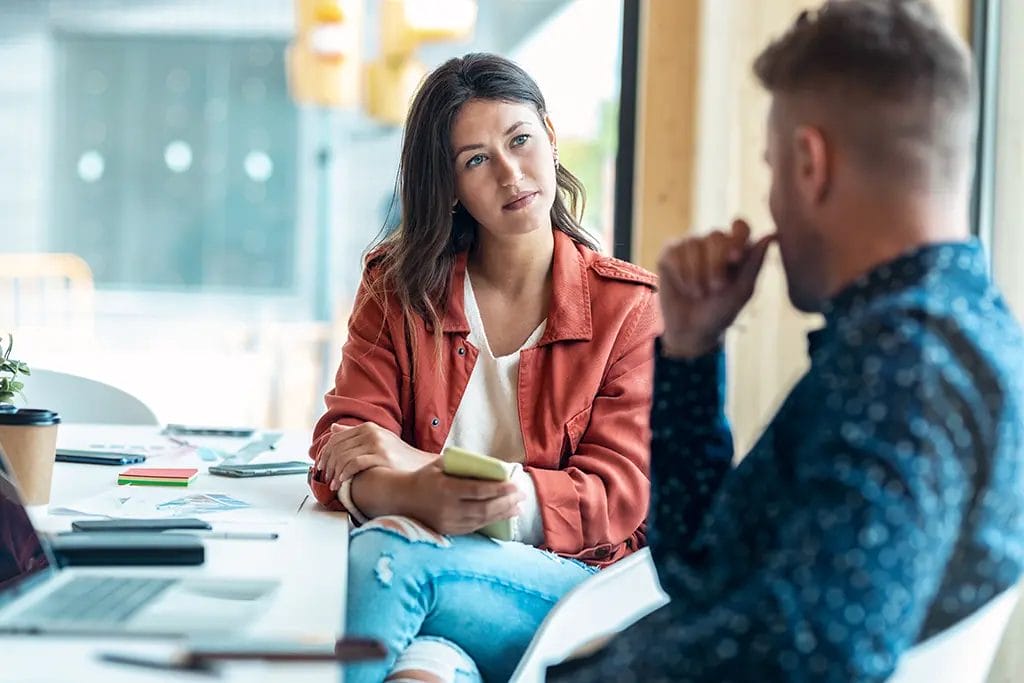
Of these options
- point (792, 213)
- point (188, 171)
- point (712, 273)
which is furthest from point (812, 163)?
point (188, 171)

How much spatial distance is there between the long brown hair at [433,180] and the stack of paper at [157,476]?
0.36 metres

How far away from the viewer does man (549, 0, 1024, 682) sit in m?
0.80

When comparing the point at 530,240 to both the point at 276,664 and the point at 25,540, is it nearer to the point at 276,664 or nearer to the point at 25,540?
the point at 25,540

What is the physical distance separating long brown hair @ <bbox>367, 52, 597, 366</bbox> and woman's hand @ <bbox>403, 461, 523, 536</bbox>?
1.20 ft

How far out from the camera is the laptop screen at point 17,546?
1.08m

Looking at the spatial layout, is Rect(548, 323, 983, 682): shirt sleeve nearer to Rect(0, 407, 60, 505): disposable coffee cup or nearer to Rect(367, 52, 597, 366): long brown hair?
Rect(0, 407, 60, 505): disposable coffee cup

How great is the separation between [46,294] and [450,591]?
19.9 ft

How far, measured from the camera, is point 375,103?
6051mm

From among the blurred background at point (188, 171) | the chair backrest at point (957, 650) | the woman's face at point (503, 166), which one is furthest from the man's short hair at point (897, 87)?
the blurred background at point (188, 171)

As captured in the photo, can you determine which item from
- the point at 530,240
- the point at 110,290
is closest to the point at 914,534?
the point at 530,240

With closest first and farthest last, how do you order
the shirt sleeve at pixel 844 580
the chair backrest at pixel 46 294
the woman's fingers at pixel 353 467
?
1. the shirt sleeve at pixel 844 580
2. the woman's fingers at pixel 353 467
3. the chair backrest at pixel 46 294

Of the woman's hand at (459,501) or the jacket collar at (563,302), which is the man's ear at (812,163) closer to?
the woman's hand at (459,501)

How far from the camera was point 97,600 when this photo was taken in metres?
1.00

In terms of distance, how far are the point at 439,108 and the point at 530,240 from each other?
24cm
